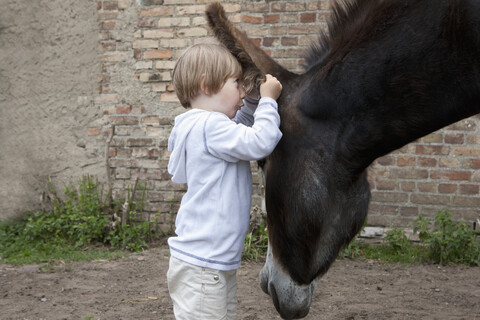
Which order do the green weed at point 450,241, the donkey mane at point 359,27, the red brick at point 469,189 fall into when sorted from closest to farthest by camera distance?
the donkey mane at point 359,27 → the green weed at point 450,241 → the red brick at point 469,189

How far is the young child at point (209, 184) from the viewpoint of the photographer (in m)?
2.08

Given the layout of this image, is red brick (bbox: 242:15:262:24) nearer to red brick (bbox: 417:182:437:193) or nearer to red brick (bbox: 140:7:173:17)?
red brick (bbox: 140:7:173:17)

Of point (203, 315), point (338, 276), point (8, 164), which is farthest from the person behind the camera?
point (8, 164)

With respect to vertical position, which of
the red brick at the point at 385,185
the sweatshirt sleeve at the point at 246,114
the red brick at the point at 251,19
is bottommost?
the red brick at the point at 385,185

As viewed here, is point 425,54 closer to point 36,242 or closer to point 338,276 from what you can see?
point 338,276

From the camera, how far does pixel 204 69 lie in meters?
2.08

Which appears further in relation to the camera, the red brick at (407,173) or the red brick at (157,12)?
the red brick at (157,12)

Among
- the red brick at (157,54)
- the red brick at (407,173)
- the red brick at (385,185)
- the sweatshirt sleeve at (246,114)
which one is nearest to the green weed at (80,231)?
the red brick at (157,54)

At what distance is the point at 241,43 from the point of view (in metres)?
1.98

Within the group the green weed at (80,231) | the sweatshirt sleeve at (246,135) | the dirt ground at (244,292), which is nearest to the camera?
the sweatshirt sleeve at (246,135)

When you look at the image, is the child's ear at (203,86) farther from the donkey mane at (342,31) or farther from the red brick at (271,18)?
the red brick at (271,18)

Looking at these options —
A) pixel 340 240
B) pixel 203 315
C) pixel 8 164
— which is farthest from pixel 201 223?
pixel 8 164

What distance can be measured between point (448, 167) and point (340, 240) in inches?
116

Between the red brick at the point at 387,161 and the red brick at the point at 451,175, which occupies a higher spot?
the red brick at the point at 387,161
